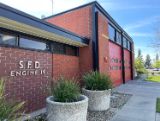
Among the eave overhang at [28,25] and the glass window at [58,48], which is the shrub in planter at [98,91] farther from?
the eave overhang at [28,25]

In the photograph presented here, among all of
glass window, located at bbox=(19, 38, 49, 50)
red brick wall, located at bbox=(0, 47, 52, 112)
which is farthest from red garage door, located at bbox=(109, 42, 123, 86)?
red brick wall, located at bbox=(0, 47, 52, 112)

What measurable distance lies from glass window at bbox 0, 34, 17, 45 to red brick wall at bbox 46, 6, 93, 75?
538cm

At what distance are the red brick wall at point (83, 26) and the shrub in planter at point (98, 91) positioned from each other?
2874 millimetres

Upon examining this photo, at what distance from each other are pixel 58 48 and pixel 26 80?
2931 millimetres

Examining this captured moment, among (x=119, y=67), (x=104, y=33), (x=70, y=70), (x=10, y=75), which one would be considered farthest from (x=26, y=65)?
(x=119, y=67)

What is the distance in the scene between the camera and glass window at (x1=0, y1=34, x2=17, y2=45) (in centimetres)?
666

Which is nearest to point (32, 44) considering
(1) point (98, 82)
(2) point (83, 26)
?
(1) point (98, 82)

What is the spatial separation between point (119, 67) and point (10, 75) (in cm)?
1383

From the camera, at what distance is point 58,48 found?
1002 centimetres

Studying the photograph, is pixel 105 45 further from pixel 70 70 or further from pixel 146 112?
pixel 146 112

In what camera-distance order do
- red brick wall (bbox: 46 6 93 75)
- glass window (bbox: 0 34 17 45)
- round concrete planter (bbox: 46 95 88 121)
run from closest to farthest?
round concrete planter (bbox: 46 95 88 121) < glass window (bbox: 0 34 17 45) < red brick wall (bbox: 46 6 93 75)

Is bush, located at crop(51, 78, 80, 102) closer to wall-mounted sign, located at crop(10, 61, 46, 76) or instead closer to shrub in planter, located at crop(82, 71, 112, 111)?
wall-mounted sign, located at crop(10, 61, 46, 76)

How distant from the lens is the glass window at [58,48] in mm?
9606

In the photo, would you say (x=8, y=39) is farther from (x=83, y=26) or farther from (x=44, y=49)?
(x=83, y=26)
